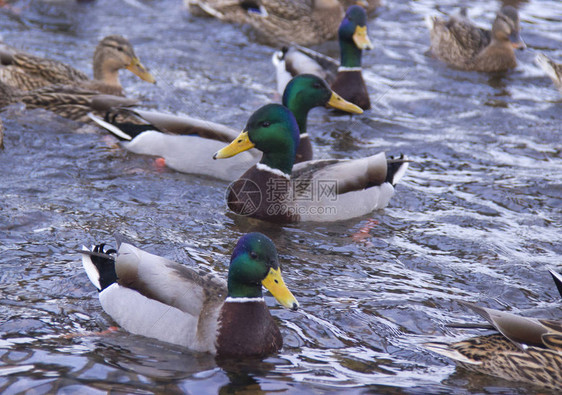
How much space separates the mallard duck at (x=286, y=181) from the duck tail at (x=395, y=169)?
0.40 m

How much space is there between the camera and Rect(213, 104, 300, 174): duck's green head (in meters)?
7.22

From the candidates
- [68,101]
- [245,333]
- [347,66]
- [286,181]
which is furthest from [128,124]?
[245,333]

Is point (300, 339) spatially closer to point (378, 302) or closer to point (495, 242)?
point (378, 302)

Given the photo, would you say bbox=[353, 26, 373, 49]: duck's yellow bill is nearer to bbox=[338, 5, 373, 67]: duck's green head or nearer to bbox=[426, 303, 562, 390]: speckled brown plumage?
bbox=[338, 5, 373, 67]: duck's green head

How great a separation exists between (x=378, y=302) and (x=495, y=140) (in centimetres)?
453

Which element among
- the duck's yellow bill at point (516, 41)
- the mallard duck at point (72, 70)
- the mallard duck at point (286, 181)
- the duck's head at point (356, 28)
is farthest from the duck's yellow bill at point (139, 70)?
the duck's yellow bill at point (516, 41)

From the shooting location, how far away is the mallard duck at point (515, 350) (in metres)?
4.68

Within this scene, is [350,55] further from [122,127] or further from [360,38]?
[122,127]

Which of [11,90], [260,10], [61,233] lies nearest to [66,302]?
[61,233]

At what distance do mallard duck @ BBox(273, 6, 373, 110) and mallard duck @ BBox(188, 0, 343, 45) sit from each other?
7.35 ft

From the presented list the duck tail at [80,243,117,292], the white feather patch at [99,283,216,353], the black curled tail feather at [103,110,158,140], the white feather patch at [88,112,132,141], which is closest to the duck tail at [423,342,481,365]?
the white feather patch at [99,283,216,353]

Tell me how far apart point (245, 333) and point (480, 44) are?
28.7ft

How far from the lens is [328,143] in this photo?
9453 millimetres

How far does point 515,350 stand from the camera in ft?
15.7
